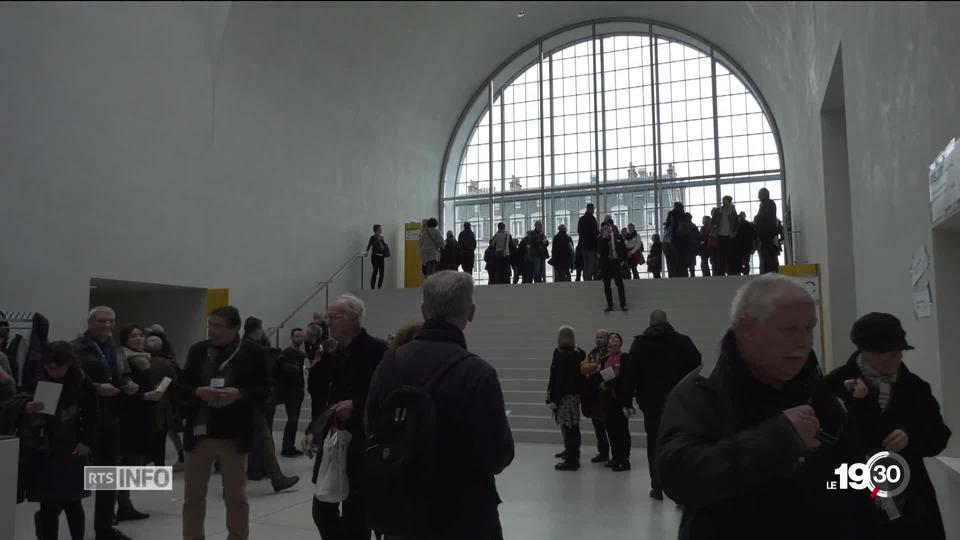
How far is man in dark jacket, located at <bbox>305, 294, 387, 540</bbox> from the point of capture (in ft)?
11.8

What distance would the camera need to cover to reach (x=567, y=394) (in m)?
8.68

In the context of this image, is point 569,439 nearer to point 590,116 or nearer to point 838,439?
point 838,439

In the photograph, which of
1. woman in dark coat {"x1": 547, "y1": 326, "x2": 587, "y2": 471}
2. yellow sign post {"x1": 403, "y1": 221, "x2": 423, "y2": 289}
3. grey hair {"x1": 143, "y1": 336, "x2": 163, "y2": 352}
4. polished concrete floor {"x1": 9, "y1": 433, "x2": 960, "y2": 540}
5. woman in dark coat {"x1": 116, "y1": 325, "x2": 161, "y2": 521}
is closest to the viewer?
polished concrete floor {"x1": 9, "y1": 433, "x2": 960, "y2": 540}

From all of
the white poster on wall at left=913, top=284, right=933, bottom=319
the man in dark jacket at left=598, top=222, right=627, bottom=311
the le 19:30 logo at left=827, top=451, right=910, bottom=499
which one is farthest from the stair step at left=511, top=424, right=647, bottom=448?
the le 19:30 logo at left=827, top=451, right=910, bottom=499

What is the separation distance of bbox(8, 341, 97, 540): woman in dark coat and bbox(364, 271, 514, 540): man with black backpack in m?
3.00

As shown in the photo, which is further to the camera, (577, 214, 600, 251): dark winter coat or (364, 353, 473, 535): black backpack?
(577, 214, 600, 251): dark winter coat

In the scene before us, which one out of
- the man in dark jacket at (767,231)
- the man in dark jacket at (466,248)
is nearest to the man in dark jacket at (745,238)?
the man in dark jacket at (767,231)

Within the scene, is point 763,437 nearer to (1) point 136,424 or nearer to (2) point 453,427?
(2) point 453,427

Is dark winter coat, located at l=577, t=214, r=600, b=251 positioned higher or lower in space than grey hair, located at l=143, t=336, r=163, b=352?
higher

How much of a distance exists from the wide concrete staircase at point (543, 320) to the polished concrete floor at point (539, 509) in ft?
9.41

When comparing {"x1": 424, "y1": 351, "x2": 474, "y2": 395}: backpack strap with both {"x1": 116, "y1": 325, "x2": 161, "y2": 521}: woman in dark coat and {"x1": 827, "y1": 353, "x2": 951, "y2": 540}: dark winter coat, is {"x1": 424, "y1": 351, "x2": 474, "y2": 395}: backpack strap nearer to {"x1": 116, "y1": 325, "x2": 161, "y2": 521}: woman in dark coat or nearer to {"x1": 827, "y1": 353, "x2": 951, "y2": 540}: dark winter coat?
{"x1": 827, "y1": 353, "x2": 951, "y2": 540}: dark winter coat

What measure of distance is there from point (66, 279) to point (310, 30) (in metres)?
7.80

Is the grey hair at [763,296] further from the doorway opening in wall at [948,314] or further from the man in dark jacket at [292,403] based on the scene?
the man in dark jacket at [292,403]

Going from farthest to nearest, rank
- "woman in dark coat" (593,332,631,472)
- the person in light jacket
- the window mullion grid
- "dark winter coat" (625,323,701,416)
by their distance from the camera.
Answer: the window mullion grid < the person in light jacket < "woman in dark coat" (593,332,631,472) < "dark winter coat" (625,323,701,416)
